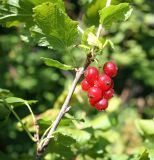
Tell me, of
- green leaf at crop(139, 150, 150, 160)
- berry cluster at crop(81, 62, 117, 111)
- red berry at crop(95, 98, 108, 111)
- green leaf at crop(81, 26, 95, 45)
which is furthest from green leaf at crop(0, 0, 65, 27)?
green leaf at crop(139, 150, 150, 160)

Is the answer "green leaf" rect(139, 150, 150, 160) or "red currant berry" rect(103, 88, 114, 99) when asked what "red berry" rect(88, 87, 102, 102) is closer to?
"red currant berry" rect(103, 88, 114, 99)

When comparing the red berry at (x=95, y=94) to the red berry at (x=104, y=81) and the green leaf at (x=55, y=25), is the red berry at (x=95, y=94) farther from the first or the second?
the green leaf at (x=55, y=25)

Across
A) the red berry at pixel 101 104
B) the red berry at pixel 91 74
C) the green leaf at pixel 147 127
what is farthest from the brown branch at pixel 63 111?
the green leaf at pixel 147 127

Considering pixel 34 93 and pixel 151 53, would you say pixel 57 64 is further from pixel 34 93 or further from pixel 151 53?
pixel 151 53

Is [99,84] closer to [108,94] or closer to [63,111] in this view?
[108,94]

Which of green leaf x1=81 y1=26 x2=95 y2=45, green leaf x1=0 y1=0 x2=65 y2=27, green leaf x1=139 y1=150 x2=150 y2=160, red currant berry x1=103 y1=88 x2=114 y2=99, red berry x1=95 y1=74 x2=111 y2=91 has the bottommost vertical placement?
green leaf x1=139 y1=150 x2=150 y2=160

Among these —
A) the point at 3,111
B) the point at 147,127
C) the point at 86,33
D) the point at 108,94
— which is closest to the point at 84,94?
the point at 147,127

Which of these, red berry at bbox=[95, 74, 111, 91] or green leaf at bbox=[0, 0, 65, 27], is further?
green leaf at bbox=[0, 0, 65, 27]
